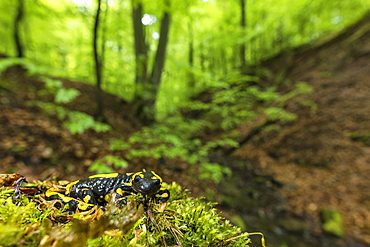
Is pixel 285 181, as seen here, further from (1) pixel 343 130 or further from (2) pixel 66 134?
(2) pixel 66 134

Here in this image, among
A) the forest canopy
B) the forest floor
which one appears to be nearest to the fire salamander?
the forest floor

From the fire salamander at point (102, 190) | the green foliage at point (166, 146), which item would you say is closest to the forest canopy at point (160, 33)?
the green foliage at point (166, 146)

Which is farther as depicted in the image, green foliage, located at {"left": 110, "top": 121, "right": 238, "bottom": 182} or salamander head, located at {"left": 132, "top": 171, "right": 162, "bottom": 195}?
green foliage, located at {"left": 110, "top": 121, "right": 238, "bottom": 182}

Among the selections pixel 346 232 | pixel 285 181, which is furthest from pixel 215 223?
pixel 285 181

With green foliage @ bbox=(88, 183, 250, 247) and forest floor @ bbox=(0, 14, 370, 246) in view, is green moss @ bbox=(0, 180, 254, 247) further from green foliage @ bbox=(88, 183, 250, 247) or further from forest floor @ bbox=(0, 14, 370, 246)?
forest floor @ bbox=(0, 14, 370, 246)

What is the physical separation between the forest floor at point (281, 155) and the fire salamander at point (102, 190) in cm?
244

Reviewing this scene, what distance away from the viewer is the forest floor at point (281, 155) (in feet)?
13.9

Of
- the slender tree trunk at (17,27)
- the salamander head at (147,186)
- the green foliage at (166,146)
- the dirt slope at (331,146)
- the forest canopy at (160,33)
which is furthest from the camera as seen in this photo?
the slender tree trunk at (17,27)

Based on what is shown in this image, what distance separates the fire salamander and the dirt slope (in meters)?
5.89

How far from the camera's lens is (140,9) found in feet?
21.8

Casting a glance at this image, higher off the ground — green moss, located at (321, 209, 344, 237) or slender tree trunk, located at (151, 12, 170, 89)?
slender tree trunk, located at (151, 12, 170, 89)

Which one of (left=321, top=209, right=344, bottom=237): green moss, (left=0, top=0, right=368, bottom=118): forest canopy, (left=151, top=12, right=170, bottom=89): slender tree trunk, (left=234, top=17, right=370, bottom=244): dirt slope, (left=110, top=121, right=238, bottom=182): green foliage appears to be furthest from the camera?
(left=151, top=12, right=170, bottom=89): slender tree trunk

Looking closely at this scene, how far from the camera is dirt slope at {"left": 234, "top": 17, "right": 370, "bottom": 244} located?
5344mm

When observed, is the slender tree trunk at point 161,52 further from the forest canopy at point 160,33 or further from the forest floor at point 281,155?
the forest floor at point 281,155
